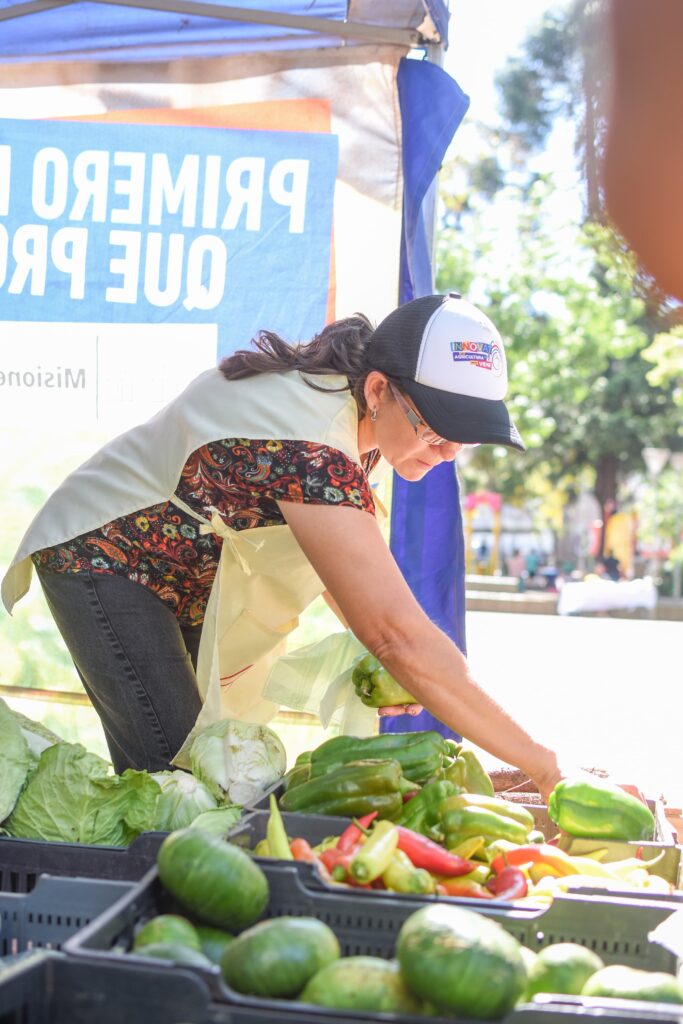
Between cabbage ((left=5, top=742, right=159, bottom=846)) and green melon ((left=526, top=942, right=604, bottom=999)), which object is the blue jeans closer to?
cabbage ((left=5, top=742, right=159, bottom=846))

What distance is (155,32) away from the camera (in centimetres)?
405

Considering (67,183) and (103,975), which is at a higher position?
(67,183)

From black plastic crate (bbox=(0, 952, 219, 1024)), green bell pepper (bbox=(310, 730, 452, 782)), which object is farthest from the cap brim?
black plastic crate (bbox=(0, 952, 219, 1024))

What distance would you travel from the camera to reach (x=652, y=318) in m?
0.76

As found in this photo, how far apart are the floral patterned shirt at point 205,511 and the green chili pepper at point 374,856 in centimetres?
82

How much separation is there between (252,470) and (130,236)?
5.64ft

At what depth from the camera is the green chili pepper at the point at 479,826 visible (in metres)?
2.45

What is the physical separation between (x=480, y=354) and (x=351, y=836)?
1.21 meters

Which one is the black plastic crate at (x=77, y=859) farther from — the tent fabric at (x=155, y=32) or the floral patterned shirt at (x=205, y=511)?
the tent fabric at (x=155, y=32)

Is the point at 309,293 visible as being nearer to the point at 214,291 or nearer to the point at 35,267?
the point at 214,291

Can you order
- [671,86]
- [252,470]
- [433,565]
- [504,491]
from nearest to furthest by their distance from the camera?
[671,86] → [252,470] → [433,565] → [504,491]

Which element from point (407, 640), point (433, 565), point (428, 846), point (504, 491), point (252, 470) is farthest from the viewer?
point (504, 491)

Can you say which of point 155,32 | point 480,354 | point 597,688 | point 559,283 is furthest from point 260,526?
point 559,283

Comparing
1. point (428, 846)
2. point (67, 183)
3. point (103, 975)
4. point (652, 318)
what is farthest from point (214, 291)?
point (652, 318)
